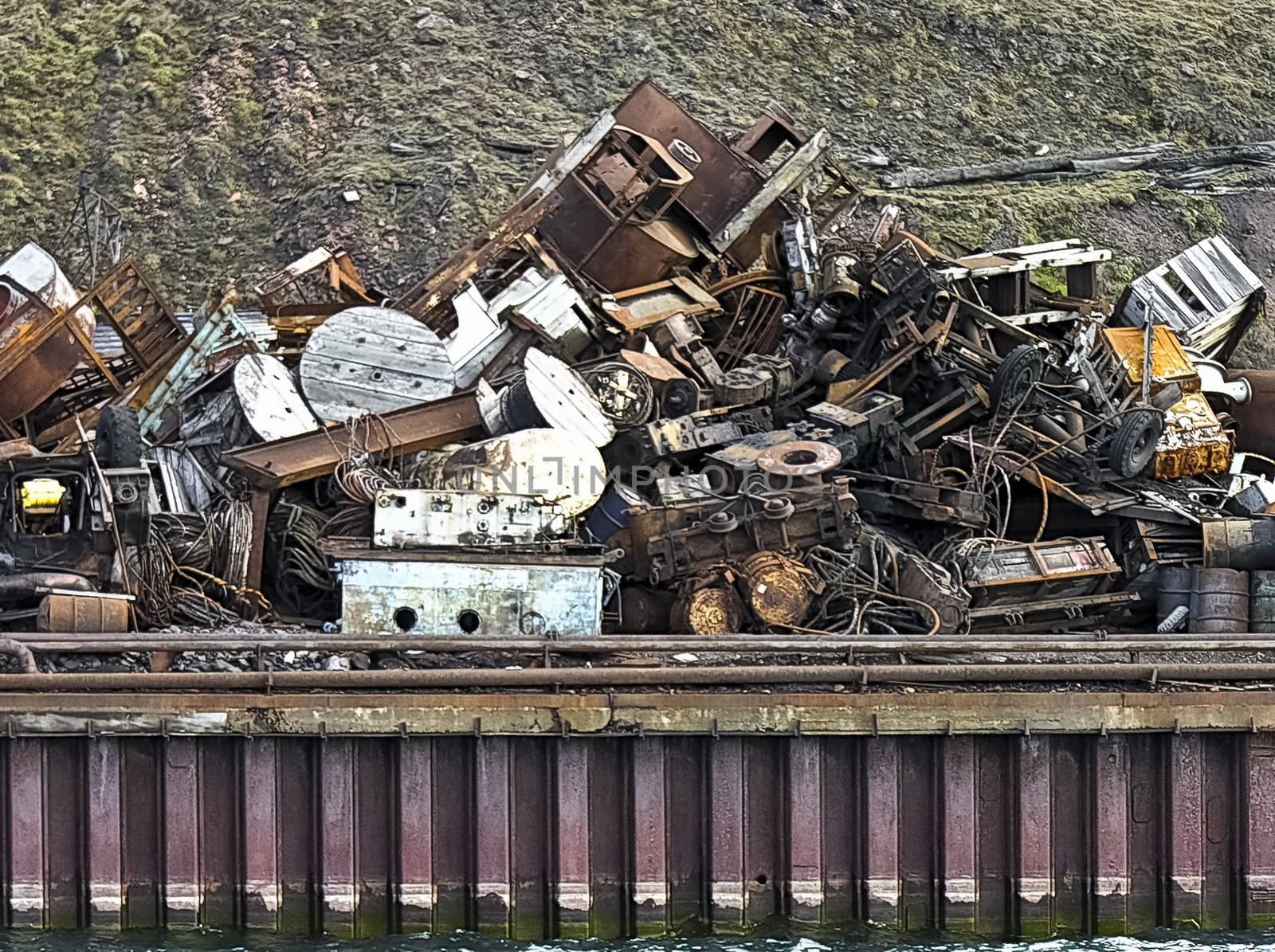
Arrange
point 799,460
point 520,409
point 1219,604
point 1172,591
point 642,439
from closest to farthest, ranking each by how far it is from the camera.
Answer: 1. point 1219,604
2. point 799,460
3. point 1172,591
4. point 520,409
5. point 642,439

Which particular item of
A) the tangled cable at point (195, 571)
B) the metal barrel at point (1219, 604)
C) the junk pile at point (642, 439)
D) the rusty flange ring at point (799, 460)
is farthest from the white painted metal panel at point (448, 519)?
the metal barrel at point (1219, 604)

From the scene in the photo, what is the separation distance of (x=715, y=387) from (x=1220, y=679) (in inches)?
265

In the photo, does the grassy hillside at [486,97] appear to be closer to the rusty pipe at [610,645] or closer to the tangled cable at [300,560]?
the tangled cable at [300,560]

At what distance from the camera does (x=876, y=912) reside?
15.7 m

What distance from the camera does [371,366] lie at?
2033 centimetres

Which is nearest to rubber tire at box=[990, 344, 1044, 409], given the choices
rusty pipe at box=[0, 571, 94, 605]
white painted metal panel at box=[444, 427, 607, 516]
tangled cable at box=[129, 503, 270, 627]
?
white painted metal panel at box=[444, 427, 607, 516]

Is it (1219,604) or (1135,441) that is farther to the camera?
(1135,441)

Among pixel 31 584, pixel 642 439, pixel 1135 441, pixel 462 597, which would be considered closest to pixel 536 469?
pixel 642 439

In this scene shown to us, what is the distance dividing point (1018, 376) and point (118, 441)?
955cm

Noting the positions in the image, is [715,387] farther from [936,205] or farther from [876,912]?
[936,205]

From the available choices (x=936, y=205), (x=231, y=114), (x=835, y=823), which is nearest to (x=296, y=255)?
(x=231, y=114)

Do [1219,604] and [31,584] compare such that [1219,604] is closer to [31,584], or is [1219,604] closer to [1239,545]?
[1239,545]

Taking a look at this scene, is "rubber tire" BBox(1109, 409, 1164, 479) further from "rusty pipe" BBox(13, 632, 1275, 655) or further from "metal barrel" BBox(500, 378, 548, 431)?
"metal barrel" BBox(500, 378, 548, 431)

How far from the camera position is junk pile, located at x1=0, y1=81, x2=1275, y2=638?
59.6 ft
